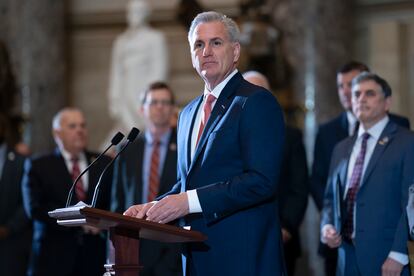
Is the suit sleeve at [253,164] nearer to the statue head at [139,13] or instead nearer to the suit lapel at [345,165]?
the suit lapel at [345,165]

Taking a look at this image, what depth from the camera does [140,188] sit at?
616cm

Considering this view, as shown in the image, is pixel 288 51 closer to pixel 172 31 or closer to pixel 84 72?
pixel 172 31

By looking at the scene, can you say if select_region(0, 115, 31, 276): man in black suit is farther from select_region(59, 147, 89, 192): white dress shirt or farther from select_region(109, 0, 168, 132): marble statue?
select_region(109, 0, 168, 132): marble statue

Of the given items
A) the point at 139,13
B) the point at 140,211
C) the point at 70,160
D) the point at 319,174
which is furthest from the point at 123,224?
the point at 139,13

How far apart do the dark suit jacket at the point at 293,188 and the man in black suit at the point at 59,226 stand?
123 centimetres

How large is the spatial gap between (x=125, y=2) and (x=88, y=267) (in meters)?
5.98

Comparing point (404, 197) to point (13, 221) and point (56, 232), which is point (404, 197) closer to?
point (56, 232)

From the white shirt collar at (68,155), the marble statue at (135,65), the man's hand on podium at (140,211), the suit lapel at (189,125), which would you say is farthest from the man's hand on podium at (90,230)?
the marble statue at (135,65)

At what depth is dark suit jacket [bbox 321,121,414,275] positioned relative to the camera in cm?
501

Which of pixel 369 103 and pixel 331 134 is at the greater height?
pixel 369 103

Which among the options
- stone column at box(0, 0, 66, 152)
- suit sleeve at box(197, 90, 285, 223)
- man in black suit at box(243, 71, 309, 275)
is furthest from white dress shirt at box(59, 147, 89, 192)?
stone column at box(0, 0, 66, 152)

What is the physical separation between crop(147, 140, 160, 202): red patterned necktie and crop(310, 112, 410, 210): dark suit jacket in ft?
3.30

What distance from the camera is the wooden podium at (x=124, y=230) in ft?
11.3

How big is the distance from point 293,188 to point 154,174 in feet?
2.97
